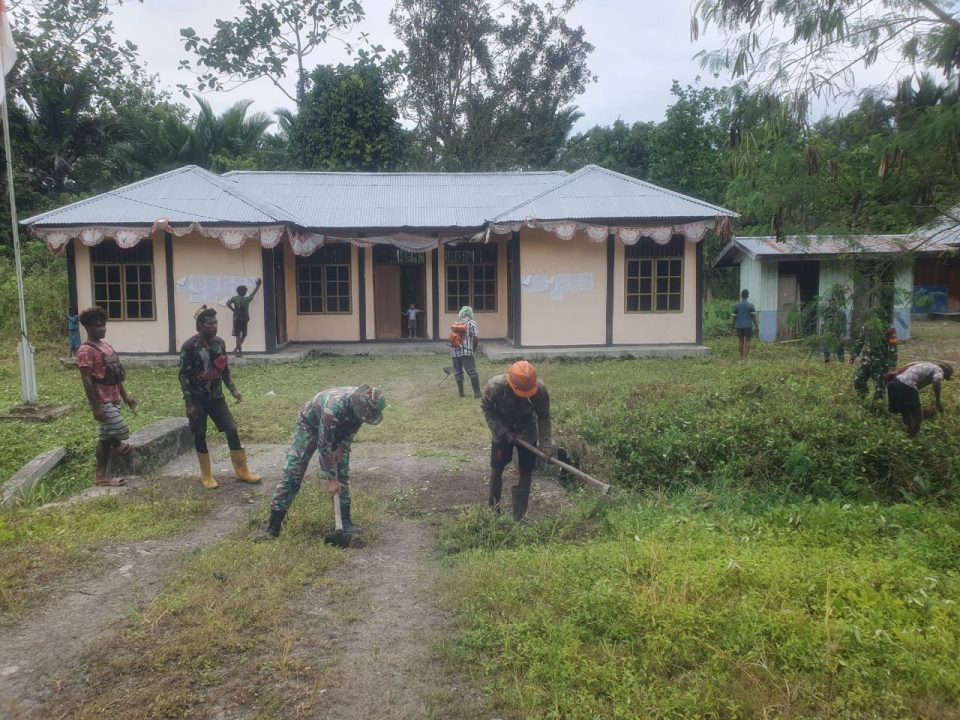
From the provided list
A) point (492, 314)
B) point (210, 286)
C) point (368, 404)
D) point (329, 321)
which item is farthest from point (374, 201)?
point (368, 404)

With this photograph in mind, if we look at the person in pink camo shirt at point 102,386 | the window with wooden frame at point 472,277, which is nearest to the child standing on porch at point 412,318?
the window with wooden frame at point 472,277

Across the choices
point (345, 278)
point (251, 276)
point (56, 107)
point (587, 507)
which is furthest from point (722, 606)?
point (56, 107)

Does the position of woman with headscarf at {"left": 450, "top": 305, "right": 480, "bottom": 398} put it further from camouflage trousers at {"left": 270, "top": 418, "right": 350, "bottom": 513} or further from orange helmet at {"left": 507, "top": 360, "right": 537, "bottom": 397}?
camouflage trousers at {"left": 270, "top": 418, "right": 350, "bottom": 513}

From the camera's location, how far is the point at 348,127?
973 inches

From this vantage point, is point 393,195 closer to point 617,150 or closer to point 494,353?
point 494,353

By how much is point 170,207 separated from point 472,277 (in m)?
6.76

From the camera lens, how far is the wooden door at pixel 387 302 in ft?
59.2

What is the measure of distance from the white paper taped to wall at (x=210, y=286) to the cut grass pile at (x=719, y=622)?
37.8 feet

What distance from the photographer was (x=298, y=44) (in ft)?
93.2

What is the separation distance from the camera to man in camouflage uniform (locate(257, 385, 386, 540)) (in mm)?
5043

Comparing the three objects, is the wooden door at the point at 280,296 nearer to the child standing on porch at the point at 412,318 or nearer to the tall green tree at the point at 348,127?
the child standing on porch at the point at 412,318

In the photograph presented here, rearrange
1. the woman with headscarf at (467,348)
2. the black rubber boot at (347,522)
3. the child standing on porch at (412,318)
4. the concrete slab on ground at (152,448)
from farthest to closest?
the child standing on porch at (412,318) < the woman with headscarf at (467,348) < the concrete slab on ground at (152,448) < the black rubber boot at (347,522)

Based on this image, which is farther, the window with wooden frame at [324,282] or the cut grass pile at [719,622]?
the window with wooden frame at [324,282]

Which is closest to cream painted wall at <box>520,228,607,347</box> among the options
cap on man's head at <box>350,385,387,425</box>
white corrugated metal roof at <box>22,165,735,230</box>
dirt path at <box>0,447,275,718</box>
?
white corrugated metal roof at <box>22,165,735,230</box>
